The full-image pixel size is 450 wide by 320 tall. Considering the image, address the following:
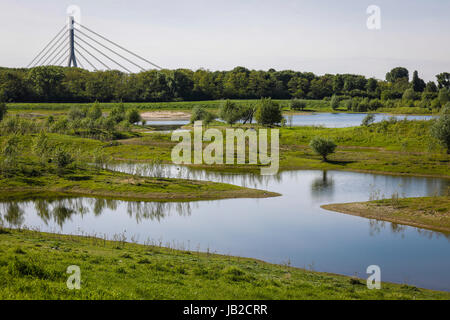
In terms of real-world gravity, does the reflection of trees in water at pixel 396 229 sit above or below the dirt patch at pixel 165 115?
below

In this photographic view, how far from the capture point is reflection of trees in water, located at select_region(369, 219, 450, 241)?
3419cm

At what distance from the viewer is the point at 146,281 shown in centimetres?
1738

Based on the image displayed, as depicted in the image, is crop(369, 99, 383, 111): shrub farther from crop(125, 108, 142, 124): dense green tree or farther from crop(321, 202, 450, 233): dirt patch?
crop(321, 202, 450, 233): dirt patch

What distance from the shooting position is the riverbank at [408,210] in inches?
1441

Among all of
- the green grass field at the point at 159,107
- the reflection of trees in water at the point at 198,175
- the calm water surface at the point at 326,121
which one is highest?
the green grass field at the point at 159,107

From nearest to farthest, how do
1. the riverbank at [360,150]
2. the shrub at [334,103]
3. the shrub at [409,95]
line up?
the riverbank at [360,150] → the shrub at [409,95] → the shrub at [334,103]

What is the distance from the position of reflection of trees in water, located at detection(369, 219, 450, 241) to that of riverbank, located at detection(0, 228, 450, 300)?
12468mm

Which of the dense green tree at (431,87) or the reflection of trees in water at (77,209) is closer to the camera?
the reflection of trees in water at (77,209)

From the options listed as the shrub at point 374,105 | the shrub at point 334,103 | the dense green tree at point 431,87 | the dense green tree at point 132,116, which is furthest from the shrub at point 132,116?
the dense green tree at point 431,87

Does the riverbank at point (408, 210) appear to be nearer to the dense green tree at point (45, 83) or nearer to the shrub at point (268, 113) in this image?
the shrub at point (268, 113)

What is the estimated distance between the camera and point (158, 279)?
59.3 ft

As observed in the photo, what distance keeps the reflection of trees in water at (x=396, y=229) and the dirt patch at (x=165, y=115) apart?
376ft

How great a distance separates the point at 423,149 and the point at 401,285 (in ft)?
183

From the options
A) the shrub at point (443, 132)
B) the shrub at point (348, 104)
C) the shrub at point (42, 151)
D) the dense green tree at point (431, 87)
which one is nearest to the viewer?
the shrub at point (42, 151)
